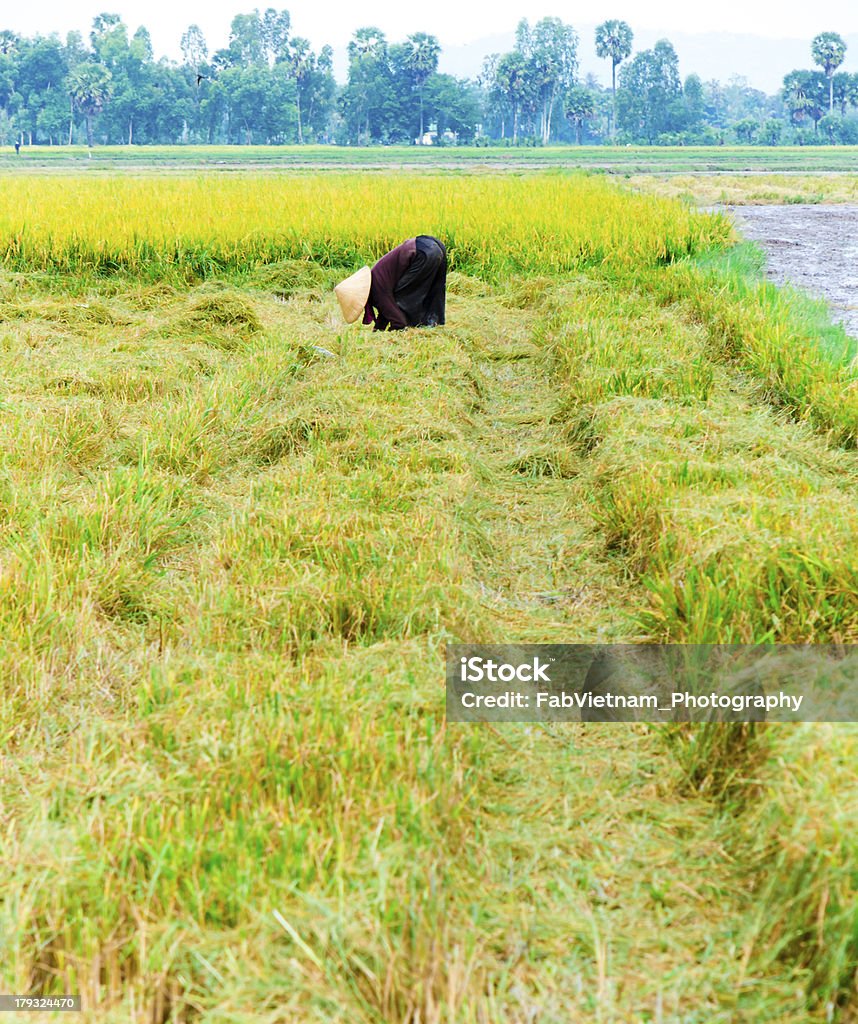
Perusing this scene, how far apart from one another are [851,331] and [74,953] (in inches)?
215

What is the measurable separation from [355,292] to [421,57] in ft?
270

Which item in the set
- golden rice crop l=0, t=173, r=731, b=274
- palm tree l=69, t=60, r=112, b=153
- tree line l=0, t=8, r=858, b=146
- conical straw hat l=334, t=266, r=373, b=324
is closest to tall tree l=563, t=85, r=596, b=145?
tree line l=0, t=8, r=858, b=146

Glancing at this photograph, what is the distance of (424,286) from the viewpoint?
6.51 meters

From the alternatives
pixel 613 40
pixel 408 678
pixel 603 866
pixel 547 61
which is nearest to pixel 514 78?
pixel 547 61

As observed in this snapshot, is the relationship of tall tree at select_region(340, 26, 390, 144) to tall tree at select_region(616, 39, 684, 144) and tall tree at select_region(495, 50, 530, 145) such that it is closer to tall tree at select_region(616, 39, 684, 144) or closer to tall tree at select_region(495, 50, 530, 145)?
tall tree at select_region(495, 50, 530, 145)

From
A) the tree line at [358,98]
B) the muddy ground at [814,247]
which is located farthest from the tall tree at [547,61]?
the muddy ground at [814,247]

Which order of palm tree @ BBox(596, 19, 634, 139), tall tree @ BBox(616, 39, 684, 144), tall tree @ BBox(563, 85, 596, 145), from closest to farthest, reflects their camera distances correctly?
tall tree @ BBox(616, 39, 684, 144) < tall tree @ BBox(563, 85, 596, 145) < palm tree @ BBox(596, 19, 634, 139)

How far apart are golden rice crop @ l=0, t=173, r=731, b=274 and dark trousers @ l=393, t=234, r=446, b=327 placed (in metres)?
2.42

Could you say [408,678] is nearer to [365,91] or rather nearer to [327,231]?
[327,231]

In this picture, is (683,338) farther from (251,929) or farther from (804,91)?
(804,91)

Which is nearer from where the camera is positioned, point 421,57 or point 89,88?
point 89,88

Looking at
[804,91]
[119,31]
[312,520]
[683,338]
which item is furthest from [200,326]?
[119,31]

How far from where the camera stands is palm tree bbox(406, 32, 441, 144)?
8075 cm

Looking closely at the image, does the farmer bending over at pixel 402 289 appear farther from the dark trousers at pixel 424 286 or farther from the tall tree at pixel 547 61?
the tall tree at pixel 547 61
